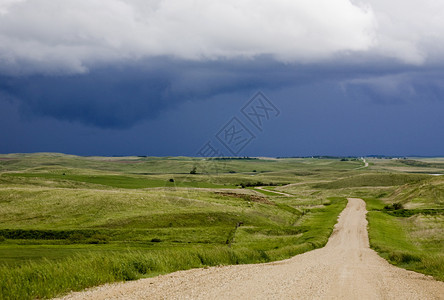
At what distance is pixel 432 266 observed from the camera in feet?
88.3

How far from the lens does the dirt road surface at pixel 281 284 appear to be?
17906 millimetres

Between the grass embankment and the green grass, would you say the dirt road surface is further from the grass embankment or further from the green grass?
the green grass

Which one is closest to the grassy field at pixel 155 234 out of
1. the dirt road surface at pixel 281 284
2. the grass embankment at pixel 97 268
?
the grass embankment at pixel 97 268

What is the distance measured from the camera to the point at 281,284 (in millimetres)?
20312

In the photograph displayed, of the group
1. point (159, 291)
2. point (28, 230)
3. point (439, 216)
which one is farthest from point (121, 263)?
point (439, 216)

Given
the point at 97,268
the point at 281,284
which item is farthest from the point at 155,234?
the point at 281,284

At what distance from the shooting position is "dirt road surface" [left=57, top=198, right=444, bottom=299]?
17.9m

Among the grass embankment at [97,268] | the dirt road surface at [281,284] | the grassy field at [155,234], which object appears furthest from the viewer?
the grassy field at [155,234]

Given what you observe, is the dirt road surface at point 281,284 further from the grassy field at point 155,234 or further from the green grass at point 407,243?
the green grass at point 407,243

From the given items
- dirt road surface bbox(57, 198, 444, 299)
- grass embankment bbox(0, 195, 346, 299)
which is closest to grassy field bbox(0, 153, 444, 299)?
grass embankment bbox(0, 195, 346, 299)

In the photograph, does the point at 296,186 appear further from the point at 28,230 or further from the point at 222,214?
the point at 28,230

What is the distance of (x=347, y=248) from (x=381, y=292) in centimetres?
2401

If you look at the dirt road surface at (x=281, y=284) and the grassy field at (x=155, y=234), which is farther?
the grassy field at (x=155, y=234)

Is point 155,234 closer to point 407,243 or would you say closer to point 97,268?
point 407,243
